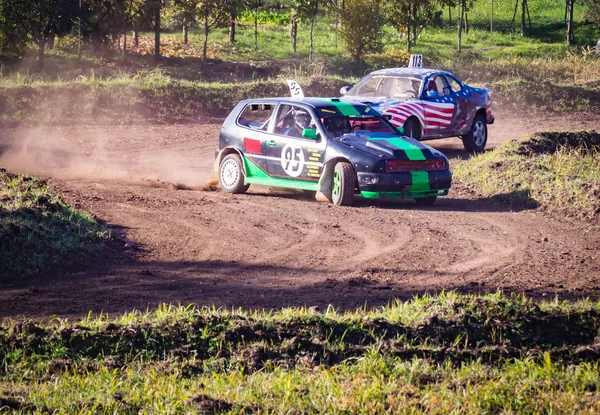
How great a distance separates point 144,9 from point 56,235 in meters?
25.1

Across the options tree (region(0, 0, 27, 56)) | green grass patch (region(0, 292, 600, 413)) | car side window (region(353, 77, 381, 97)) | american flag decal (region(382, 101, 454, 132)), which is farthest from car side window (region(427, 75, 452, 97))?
tree (region(0, 0, 27, 56))

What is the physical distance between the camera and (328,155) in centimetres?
1289

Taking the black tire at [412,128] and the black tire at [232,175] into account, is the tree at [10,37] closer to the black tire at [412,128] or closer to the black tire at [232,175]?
the black tire at [412,128]

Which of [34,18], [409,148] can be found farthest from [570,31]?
[409,148]

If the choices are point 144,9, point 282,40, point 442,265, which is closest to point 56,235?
point 442,265

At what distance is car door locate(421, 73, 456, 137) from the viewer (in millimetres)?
17922

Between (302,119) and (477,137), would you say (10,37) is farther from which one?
(302,119)

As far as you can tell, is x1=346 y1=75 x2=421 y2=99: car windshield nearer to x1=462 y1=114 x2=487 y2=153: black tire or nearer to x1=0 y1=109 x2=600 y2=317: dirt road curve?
x1=462 y1=114 x2=487 y2=153: black tire

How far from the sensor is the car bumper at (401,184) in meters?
12.4

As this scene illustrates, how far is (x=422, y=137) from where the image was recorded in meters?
17.9

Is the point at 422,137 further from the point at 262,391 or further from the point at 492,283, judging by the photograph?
the point at 262,391

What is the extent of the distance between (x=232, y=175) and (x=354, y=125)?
7.25ft

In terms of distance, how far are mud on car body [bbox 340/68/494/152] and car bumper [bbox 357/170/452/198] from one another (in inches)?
186

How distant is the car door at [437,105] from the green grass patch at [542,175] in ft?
5.03
